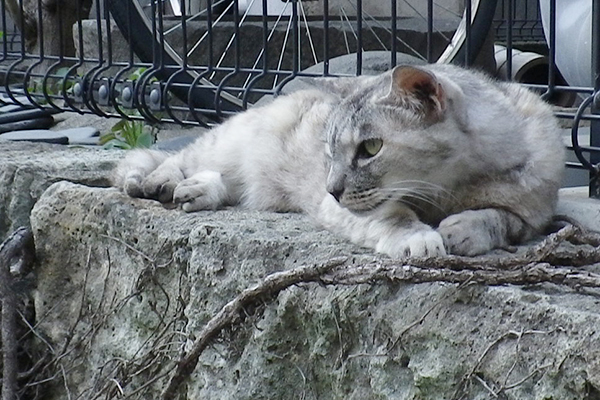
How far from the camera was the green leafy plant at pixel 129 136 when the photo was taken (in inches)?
177

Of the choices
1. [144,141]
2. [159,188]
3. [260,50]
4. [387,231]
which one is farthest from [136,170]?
[260,50]

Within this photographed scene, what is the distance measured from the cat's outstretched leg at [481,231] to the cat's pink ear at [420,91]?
0.83 ft

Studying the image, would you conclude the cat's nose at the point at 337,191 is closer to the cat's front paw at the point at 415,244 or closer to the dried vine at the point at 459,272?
the cat's front paw at the point at 415,244

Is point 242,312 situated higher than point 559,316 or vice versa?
point 559,316

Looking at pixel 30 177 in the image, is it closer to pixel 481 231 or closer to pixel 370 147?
pixel 370 147

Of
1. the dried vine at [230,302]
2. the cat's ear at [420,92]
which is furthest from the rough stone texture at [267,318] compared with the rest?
the cat's ear at [420,92]

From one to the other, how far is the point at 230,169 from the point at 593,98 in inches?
47.2

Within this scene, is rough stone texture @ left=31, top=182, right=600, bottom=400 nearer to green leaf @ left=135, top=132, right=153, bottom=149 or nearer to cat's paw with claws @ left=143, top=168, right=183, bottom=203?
cat's paw with claws @ left=143, top=168, right=183, bottom=203

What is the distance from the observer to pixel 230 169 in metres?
3.22

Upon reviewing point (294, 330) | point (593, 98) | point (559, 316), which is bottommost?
point (294, 330)

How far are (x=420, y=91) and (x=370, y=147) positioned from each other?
0.60 feet

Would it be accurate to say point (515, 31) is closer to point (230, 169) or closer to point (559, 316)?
point (230, 169)

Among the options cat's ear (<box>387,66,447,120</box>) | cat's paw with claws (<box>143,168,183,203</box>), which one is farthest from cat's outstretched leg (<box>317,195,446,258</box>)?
cat's paw with claws (<box>143,168,183,203</box>)

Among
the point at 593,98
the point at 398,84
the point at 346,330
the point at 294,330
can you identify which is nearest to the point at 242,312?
the point at 294,330
